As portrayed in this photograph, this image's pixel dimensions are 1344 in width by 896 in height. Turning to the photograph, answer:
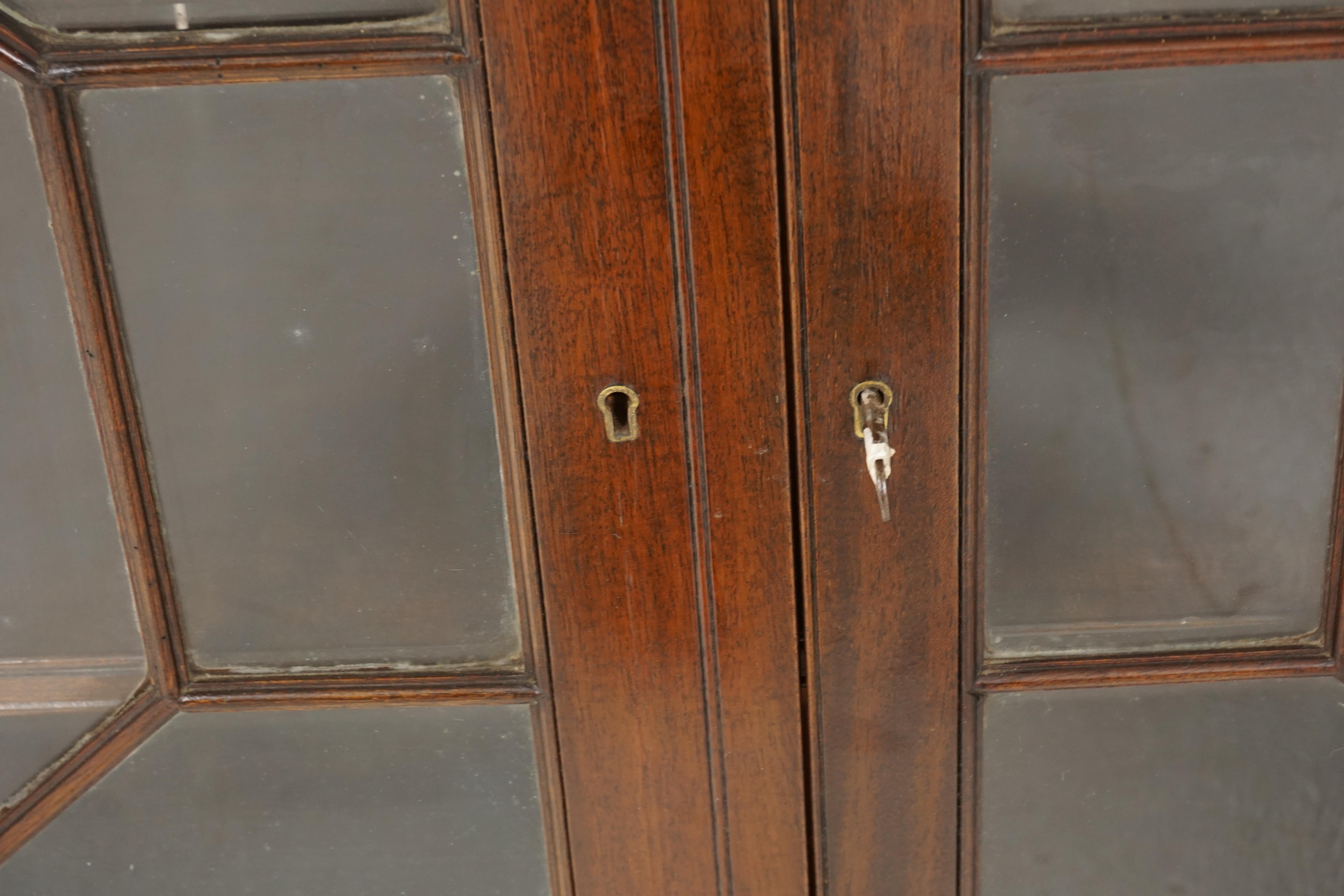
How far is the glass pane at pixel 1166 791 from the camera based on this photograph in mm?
663

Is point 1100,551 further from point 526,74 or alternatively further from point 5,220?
point 5,220

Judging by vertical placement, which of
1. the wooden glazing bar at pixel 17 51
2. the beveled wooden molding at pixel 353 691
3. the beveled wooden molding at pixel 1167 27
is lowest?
the beveled wooden molding at pixel 353 691

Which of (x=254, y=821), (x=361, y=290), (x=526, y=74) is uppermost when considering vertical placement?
(x=526, y=74)

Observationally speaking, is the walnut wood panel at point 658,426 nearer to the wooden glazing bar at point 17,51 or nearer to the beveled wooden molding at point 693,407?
the beveled wooden molding at point 693,407

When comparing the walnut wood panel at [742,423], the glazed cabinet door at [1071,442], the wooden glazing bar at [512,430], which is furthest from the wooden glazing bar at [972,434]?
the wooden glazing bar at [512,430]

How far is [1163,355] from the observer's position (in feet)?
1.94

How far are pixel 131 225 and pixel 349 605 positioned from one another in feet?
0.93

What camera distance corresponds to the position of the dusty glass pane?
1.77 ft

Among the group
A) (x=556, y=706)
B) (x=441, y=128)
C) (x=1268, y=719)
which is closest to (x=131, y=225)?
(x=441, y=128)

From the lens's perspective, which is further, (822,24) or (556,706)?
(556,706)

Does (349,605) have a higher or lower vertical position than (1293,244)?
lower

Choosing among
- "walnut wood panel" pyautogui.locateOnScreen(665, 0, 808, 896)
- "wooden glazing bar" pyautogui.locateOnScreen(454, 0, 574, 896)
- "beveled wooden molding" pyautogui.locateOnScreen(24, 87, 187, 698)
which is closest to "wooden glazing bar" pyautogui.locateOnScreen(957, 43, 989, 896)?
"walnut wood panel" pyautogui.locateOnScreen(665, 0, 808, 896)

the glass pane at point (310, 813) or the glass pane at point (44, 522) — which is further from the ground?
the glass pane at point (44, 522)

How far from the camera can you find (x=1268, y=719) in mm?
666
